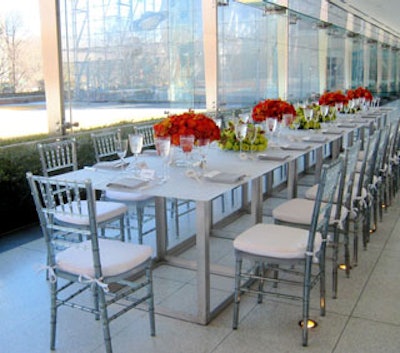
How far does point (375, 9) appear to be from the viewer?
12.2m

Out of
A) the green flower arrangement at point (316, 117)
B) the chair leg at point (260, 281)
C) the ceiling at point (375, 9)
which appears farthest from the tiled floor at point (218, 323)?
the ceiling at point (375, 9)

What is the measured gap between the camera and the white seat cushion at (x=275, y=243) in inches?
97.8

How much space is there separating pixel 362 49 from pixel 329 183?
49.1 ft

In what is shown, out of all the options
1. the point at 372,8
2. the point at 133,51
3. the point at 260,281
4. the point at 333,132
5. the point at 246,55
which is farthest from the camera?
→ the point at 372,8

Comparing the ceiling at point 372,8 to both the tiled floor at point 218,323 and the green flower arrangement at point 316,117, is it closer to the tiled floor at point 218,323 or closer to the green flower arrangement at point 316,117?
the green flower arrangement at point 316,117

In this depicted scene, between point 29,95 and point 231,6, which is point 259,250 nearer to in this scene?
point 29,95

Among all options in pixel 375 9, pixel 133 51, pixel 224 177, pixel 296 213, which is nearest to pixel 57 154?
pixel 224 177

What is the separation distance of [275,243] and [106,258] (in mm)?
825

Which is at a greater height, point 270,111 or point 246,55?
point 246,55

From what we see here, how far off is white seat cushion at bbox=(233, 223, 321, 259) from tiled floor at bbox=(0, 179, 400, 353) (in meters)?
0.44

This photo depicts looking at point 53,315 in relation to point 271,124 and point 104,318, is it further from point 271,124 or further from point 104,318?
point 271,124

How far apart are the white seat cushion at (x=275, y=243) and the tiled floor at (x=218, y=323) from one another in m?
0.44

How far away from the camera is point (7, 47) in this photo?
4.39m

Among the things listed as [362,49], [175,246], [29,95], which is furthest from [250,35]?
[362,49]
